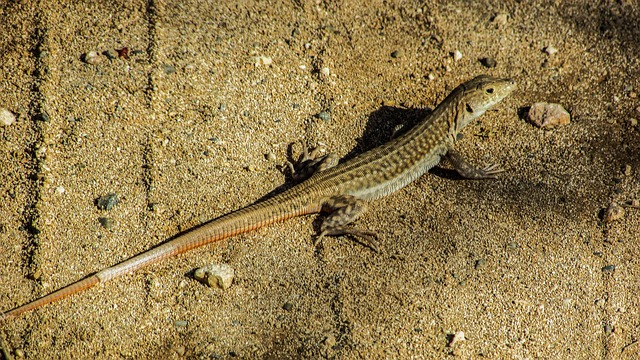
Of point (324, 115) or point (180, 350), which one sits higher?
point (324, 115)

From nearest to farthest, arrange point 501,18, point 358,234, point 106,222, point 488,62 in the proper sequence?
point 106,222 < point 358,234 < point 488,62 < point 501,18

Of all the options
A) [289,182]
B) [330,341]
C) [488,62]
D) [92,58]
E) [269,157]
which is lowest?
[330,341]

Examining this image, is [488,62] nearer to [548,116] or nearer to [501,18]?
[501,18]

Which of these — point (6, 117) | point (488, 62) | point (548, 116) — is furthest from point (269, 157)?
point (548, 116)

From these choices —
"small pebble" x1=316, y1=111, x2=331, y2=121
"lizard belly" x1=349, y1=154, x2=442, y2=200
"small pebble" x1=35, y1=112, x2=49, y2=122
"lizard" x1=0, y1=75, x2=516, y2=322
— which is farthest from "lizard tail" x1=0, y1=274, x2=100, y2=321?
"small pebble" x1=316, y1=111, x2=331, y2=121

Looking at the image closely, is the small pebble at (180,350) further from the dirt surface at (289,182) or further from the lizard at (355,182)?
the lizard at (355,182)

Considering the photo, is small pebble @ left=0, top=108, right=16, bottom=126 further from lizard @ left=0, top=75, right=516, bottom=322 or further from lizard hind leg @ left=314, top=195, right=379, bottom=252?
lizard hind leg @ left=314, top=195, right=379, bottom=252
